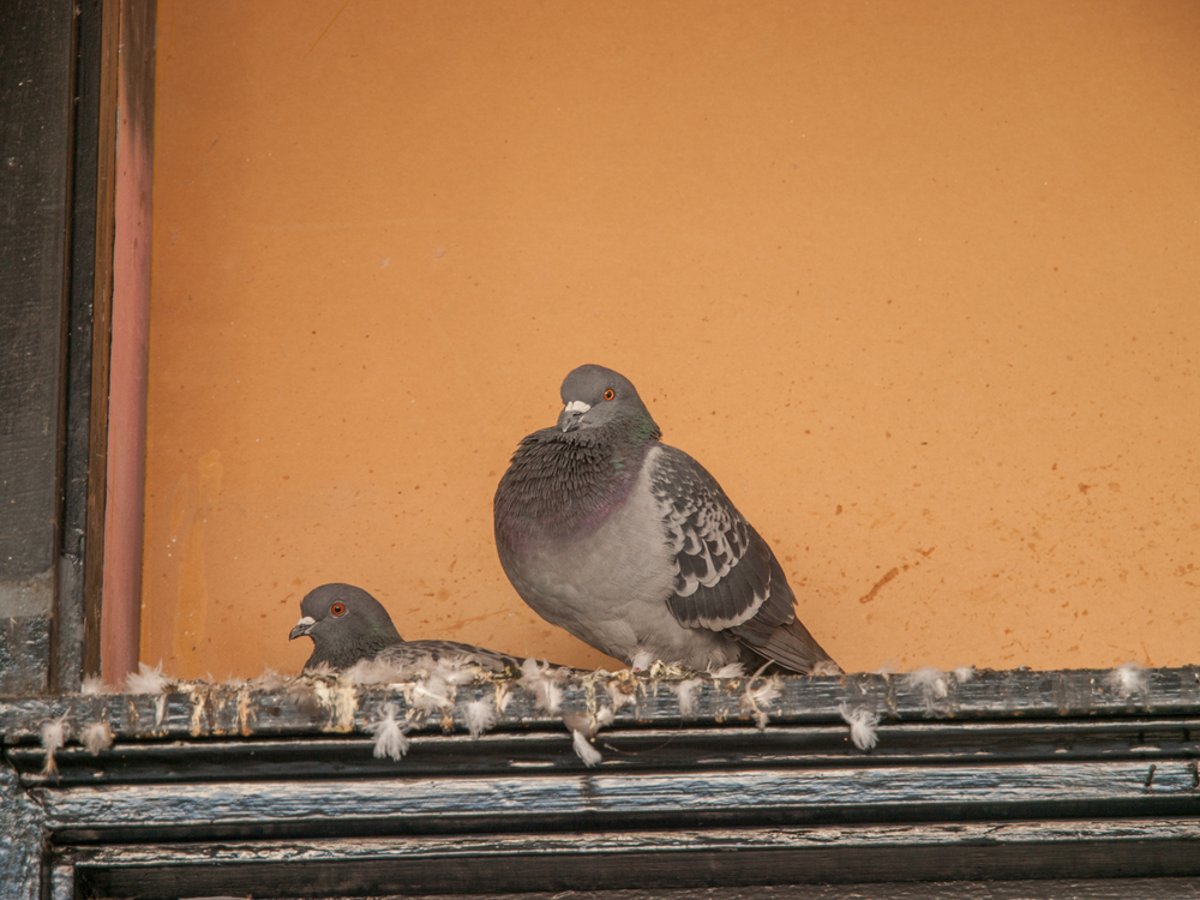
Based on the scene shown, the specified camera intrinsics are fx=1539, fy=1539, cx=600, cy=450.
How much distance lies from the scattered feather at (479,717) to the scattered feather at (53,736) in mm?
511

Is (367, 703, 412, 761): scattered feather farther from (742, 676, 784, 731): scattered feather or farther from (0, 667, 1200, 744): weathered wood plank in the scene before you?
(742, 676, 784, 731): scattered feather

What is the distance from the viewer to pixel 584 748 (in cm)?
195

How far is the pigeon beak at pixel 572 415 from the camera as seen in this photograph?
8.91 feet

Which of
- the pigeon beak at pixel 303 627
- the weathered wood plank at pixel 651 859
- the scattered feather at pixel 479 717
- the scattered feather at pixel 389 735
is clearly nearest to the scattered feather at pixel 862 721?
the weathered wood plank at pixel 651 859

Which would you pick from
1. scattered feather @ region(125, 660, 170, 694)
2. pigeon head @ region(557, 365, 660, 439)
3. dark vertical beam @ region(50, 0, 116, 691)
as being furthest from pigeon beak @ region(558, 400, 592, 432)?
scattered feather @ region(125, 660, 170, 694)

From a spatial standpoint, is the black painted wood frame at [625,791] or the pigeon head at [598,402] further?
the pigeon head at [598,402]

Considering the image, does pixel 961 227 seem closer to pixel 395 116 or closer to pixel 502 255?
pixel 502 255

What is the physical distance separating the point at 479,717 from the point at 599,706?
15 cm

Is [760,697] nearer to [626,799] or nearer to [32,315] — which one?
[626,799]

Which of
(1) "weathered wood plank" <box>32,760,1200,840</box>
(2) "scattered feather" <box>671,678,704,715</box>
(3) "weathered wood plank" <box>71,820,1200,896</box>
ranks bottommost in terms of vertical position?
(3) "weathered wood plank" <box>71,820,1200,896</box>

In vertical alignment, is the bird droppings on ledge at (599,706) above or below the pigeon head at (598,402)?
below

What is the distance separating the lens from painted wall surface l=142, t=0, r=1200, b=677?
120 inches

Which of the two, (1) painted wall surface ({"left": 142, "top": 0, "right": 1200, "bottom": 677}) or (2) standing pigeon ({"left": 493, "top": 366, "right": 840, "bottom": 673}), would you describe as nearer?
(2) standing pigeon ({"left": 493, "top": 366, "right": 840, "bottom": 673})

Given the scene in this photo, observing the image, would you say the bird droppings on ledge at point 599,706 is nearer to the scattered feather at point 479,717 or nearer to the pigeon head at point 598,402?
the scattered feather at point 479,717
